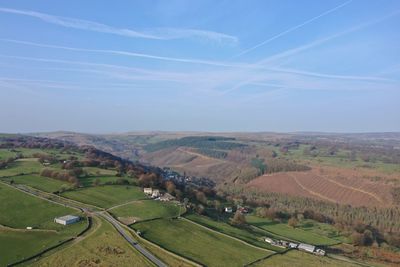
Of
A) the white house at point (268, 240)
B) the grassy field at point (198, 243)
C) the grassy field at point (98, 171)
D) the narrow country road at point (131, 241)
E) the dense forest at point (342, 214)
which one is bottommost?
the dense forest at point (342, 214)

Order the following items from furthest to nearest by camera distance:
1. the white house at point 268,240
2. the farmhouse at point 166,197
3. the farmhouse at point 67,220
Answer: the farmhouse at point 166,197
the white house at point 268,240
the farmhouse at point 67,220

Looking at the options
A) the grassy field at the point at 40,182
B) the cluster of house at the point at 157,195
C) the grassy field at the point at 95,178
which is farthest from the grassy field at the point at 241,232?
the grassy field at the point at 40,182

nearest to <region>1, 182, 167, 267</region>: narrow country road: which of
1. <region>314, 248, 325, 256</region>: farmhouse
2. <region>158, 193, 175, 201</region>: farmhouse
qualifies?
<region>158, 193, 175, 201</region>: farmhouse

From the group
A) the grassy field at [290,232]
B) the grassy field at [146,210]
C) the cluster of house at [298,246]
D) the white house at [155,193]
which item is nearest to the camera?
the cluster of house at [298,246]

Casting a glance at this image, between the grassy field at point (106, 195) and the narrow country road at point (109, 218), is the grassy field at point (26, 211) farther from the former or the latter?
the grassy field at point (106, 195)

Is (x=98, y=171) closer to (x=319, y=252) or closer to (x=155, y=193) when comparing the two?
(x=155, y=193)

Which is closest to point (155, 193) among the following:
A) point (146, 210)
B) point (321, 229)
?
point (146, 210)

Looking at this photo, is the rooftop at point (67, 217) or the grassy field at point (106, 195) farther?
the grassy field at point (106, 195)
